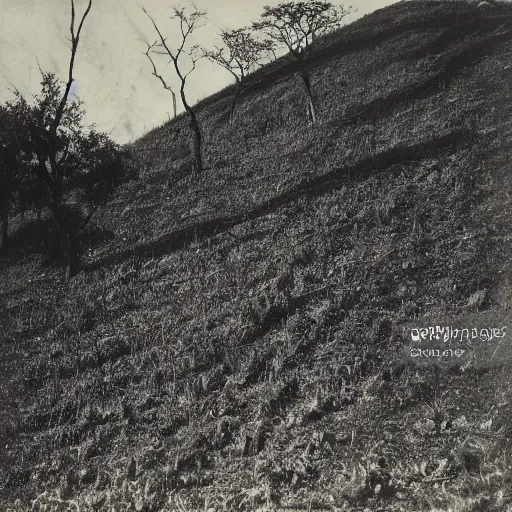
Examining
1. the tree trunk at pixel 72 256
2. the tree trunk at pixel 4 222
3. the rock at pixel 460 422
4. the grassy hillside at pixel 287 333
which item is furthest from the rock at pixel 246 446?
the tree trunk at pixel 4 222

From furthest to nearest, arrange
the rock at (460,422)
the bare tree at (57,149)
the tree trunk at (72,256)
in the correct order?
1. the bare tree at (57,149)
2. the tree trunk at (72,256)
3. the rock at (460,422)

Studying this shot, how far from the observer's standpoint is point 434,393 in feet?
24.8

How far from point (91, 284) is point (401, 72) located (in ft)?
49.3

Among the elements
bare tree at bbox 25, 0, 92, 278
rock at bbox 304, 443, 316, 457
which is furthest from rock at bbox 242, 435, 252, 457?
bare tree at bbox 25, 0, 92, 278

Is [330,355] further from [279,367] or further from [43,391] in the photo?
[43,391]

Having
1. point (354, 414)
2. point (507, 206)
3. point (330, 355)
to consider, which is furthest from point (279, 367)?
point (507, 206)

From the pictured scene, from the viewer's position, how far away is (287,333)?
9484mm

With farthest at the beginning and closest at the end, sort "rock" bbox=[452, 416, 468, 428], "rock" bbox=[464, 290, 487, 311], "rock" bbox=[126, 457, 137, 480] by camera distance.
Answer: "rock" bbox=[464, 290, 487, 311] < "rock" bbox=[126, 457, 137, 480] < "rock" bbox=[452, 416, 468, 428]

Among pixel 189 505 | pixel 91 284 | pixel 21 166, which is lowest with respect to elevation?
pixel 189 505

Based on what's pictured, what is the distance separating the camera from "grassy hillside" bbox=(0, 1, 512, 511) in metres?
7.09

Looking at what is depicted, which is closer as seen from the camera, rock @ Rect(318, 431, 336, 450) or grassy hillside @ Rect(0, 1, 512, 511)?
grassy hillside @ Rect(0, 1, 512, 511)

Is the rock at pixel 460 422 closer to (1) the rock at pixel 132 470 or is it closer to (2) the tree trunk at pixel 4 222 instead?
(1) the rock at pixel 132 470

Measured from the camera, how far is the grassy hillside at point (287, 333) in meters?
7.09

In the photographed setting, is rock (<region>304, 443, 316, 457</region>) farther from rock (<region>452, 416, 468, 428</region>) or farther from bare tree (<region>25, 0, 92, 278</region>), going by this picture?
bare tree (<region>25, 0, 92, 278</region>)
